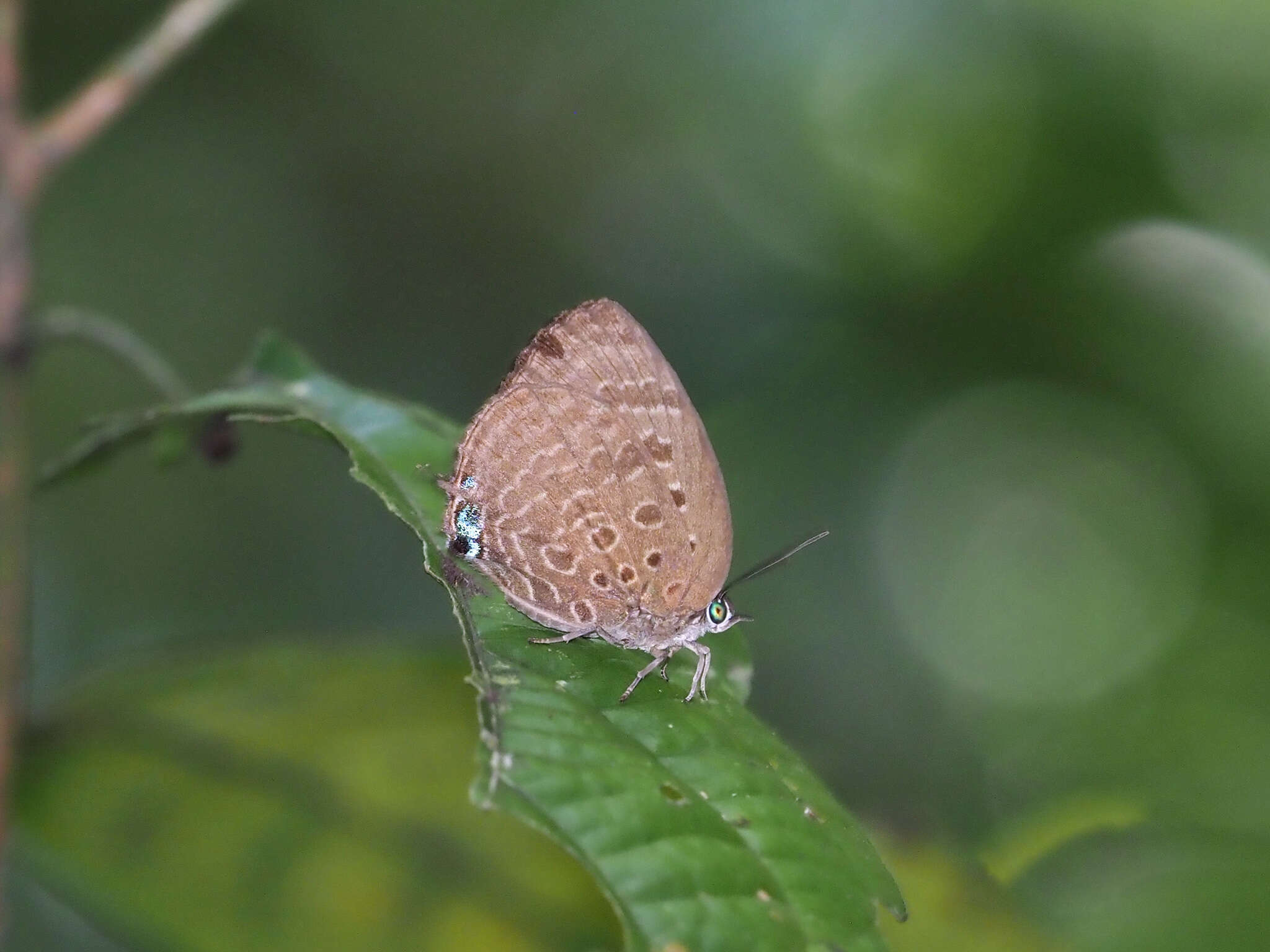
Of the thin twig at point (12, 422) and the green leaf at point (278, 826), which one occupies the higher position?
the thin twig at point (12, 422)

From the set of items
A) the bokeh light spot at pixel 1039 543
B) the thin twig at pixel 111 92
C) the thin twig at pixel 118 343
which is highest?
the thin twig at pixel 111 92

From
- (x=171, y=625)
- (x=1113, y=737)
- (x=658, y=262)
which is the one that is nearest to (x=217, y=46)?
(x=658, y=262)

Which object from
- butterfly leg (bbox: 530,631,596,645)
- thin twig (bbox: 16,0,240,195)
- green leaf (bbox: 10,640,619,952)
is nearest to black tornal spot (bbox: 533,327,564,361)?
butterfly leg (bbox: 530,631,596,645)

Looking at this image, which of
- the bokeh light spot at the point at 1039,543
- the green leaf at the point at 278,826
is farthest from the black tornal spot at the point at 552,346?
the bokeh light spot at the point at 1039,543

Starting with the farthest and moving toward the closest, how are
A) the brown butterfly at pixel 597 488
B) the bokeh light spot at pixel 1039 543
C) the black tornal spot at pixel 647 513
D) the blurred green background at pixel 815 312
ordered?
1. the bokeh light spot at pixel 1039 543
2. the blurred green background at pixel 815 312
3. the black tornal spot at pixel 647 513
4. the brown butterfly at pixel 597 488

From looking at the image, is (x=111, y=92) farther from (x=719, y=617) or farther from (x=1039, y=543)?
(x=1039, y=543)

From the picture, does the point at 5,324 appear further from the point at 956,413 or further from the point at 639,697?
the point at 956,413

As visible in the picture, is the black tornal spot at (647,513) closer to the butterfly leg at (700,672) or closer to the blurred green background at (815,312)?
the butterfly leg at (700,672)

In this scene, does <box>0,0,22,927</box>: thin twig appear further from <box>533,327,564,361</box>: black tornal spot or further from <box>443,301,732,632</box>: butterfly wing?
<box>533,327,564,361</box>: black tornal spot
